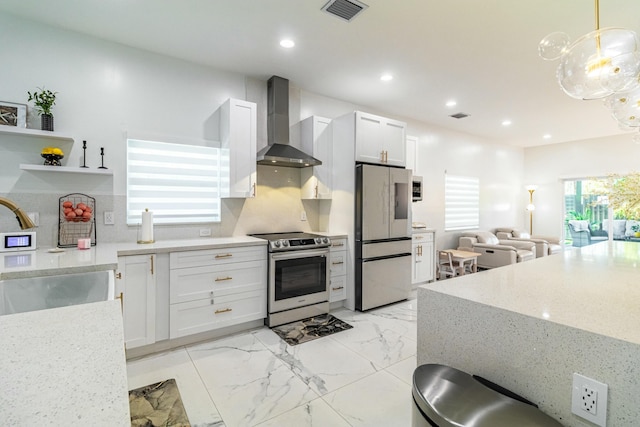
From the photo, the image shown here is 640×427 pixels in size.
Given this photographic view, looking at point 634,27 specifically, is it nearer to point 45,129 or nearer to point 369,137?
point 369,137

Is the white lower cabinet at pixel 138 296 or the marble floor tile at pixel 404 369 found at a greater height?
the white lower cabinet at pixel 138 296

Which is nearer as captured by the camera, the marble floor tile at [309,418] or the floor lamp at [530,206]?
the marble floor tile at [309,418]

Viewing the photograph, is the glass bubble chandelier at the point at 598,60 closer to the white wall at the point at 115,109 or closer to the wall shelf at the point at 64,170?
the white wall at the point at 115,109

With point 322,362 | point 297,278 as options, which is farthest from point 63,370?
point 297,278

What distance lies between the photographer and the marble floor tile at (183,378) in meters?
1.93

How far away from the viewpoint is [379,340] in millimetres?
3000

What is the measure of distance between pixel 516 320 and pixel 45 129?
347 centimetres

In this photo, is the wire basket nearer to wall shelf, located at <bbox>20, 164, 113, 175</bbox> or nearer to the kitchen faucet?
wall shelf, located at <bbox>20, 164, 113, 175</bbox>

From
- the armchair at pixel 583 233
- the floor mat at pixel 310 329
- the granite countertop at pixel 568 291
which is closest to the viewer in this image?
the granite countertop at pixel 568 291

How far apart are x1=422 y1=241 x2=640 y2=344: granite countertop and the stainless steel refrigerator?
1.91 m

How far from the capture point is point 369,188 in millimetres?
3721

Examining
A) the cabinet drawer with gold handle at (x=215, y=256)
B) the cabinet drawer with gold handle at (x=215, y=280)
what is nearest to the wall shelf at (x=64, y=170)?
the cabinet drawer with gold handle at (x=215, y=256)

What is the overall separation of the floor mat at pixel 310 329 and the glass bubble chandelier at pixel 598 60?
276 centimetres

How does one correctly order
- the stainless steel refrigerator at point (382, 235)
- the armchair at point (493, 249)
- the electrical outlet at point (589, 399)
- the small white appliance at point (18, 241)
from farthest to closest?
the armchair at point (493, 249), the stainless steel refrigerator at point (382, 235), the small white appliance at point (18, 241), the electrical outlet at point (589, 399)
